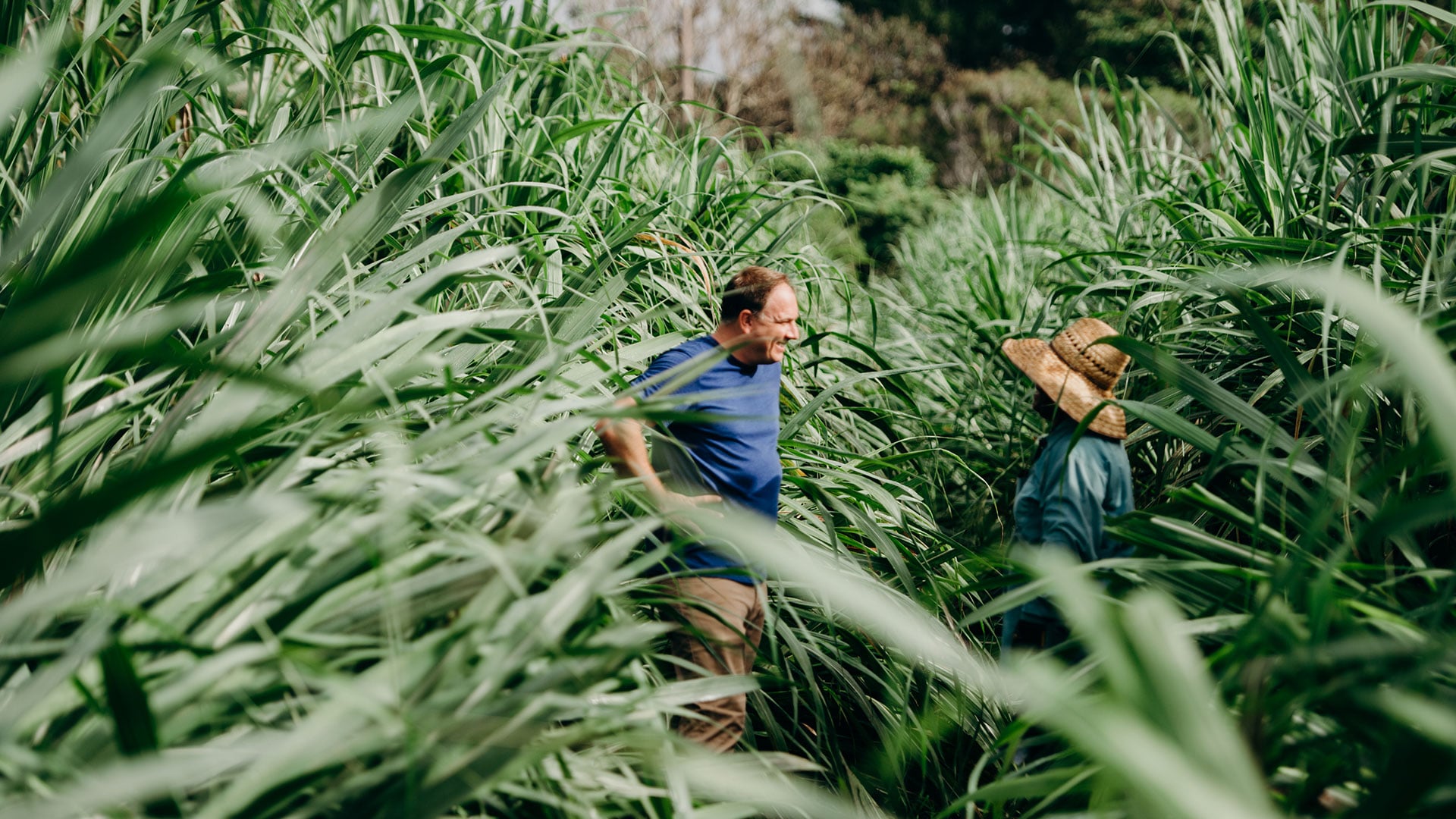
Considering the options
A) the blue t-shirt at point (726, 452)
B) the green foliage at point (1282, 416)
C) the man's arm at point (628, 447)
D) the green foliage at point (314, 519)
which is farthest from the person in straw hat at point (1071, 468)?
→ the man's arm at point (628, 447)

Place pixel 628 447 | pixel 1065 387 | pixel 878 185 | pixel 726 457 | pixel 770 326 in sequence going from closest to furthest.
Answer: pixel 628 447, pixel 726 457, pixel 770 326, pixel 1065 387, pixel 878 185

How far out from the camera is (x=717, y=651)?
161 cm

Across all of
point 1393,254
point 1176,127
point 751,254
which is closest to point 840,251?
point 1176,127

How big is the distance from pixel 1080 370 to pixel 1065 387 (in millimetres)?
90

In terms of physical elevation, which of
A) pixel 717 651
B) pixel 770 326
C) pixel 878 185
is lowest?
pixel 878 185

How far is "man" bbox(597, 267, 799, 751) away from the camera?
1576 millimetres

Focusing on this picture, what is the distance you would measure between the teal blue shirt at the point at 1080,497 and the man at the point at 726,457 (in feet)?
1.98

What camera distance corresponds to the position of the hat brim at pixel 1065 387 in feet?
6.47

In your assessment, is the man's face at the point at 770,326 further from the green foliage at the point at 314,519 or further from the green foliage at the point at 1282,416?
the green foliage at the point at 1282,416

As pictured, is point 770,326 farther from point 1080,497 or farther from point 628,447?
point 1080,497

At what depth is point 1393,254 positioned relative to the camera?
1864 millimetres

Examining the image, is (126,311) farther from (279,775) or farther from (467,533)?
(279,775)

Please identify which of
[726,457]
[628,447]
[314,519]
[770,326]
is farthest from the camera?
[770,326]

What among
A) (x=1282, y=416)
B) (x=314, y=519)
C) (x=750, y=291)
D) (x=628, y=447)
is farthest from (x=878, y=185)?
(x=314, y=519)
